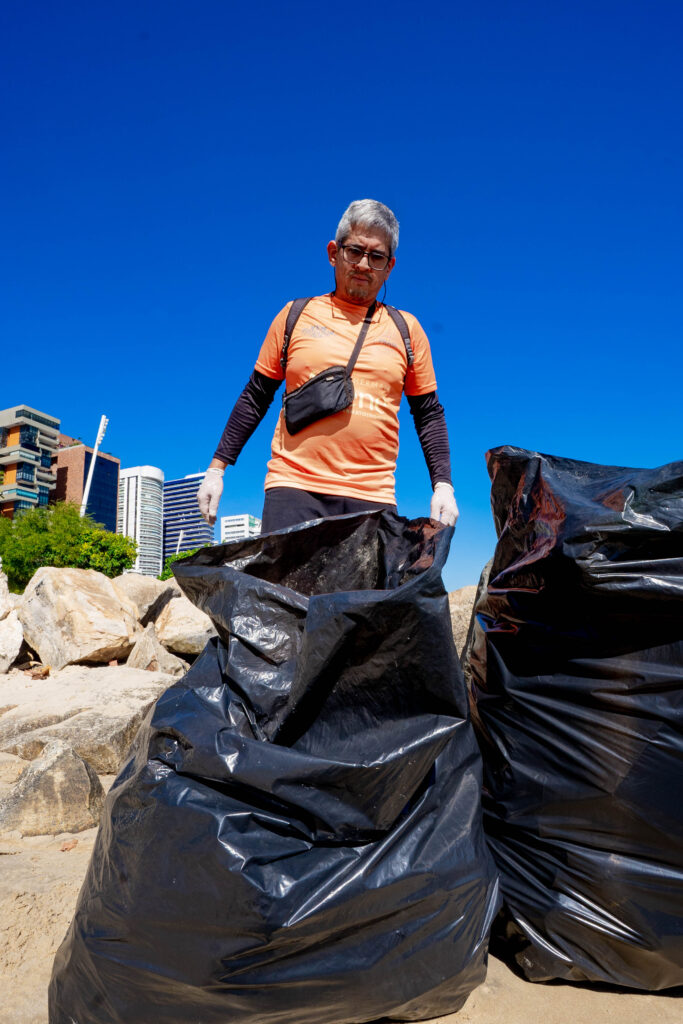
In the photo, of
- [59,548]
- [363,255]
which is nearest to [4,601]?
[363,255]


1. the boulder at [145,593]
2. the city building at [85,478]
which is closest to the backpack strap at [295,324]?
the boulder at [145,593]

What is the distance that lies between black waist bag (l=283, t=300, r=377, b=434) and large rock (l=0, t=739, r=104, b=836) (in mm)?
1285

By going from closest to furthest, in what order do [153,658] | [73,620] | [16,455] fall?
[153,658] → [73,620] → [16,455]

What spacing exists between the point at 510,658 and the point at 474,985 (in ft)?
1.81

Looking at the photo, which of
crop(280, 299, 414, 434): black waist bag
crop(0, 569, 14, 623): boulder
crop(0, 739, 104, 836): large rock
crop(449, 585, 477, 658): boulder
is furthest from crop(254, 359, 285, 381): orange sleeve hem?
crop(0, 569, 14, 623): boulder

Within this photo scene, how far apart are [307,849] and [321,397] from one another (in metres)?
1.16

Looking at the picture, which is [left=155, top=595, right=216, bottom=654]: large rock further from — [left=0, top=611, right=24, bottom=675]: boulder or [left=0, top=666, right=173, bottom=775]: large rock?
[left=0, top=611, right=24, bottom=675]: boulder

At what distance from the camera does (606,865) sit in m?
1.16

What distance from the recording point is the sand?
1124mm

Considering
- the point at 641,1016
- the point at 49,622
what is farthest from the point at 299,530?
the point at 49,622

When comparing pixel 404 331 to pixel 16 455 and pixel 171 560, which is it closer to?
pixel 171 560

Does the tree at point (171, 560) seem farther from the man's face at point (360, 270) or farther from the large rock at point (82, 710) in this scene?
the man's face at point (360, 270)

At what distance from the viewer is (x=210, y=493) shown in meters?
1.94

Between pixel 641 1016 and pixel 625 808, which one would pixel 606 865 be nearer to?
pixel 625 808
